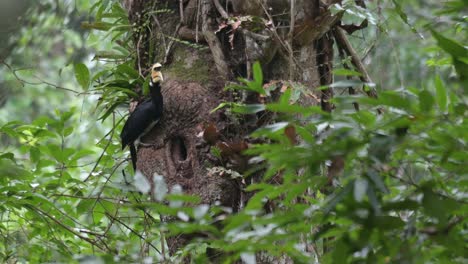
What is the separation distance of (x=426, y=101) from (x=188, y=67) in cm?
156

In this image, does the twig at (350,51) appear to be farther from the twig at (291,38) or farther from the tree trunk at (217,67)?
the twig at (291,38)

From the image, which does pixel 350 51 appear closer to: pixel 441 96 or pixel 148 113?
pixel 148 113

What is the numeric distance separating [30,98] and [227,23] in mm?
4179

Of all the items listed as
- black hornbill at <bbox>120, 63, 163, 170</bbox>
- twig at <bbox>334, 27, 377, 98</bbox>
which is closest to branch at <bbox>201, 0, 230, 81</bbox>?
black hornbill at <bbox>120, 63, 163, 170</bbox>

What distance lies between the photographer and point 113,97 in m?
2.96

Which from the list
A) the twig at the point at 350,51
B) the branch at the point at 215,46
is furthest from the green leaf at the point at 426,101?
the twig at the point at 350,51

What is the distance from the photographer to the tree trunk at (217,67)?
8.34 ft

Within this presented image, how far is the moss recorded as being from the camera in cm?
267

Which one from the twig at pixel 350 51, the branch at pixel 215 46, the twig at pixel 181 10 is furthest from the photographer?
the twig at pixel 350 51

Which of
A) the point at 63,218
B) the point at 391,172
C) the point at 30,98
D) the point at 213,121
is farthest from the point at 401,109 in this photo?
the point at 30,98

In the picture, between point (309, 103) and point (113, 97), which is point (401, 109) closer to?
point (309, 103)

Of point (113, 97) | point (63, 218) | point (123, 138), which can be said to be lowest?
point (63, 218)

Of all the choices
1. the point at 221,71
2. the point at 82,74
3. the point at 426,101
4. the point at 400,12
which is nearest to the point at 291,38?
the point at 221,71

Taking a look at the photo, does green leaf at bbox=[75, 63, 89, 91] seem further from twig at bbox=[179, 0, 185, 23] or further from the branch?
the branch
